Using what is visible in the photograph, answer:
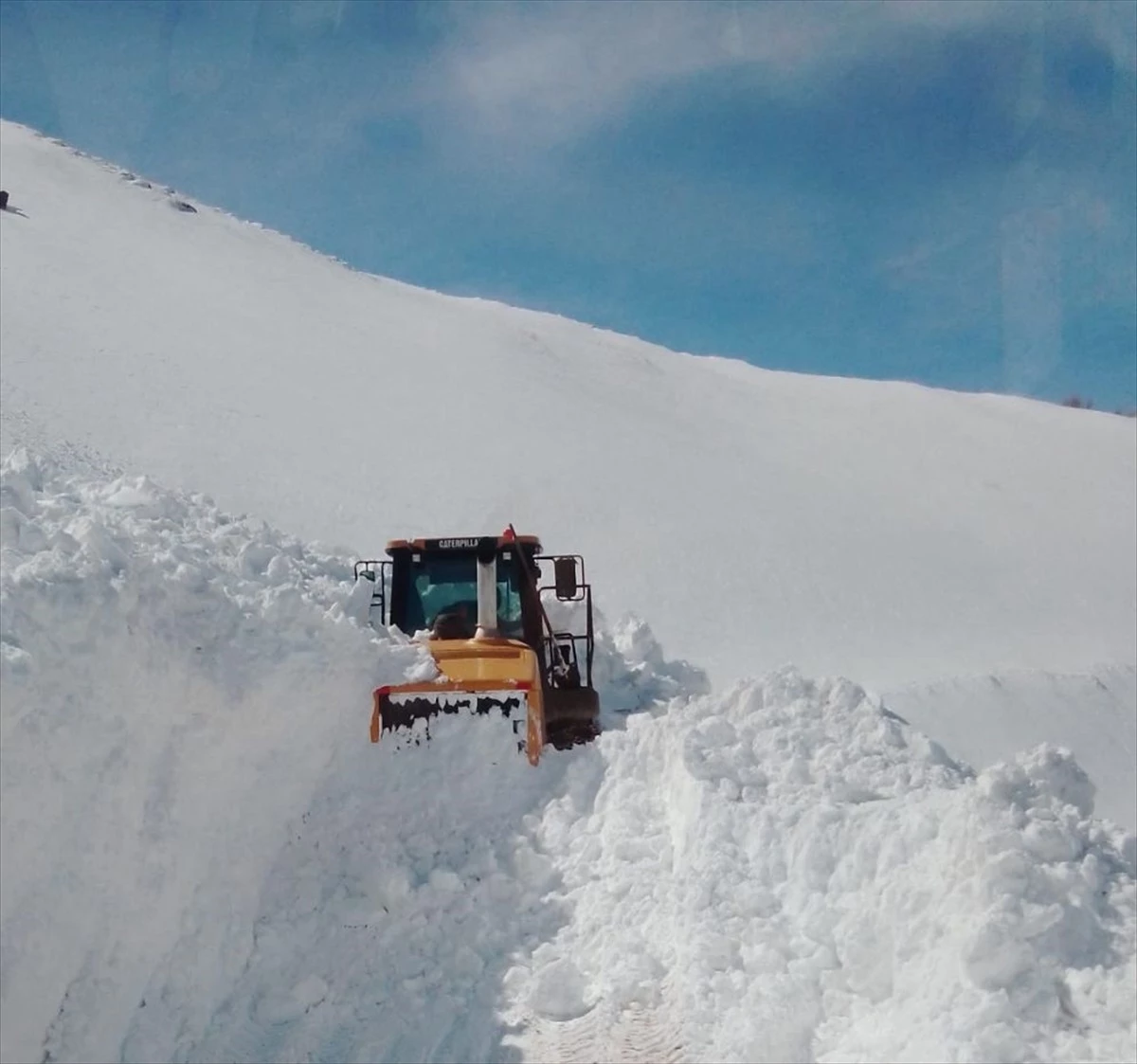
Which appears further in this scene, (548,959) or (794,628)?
(794,628)

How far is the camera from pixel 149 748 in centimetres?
574

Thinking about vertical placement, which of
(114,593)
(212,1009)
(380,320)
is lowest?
(212,1009)

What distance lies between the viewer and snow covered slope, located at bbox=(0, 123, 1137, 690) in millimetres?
18031

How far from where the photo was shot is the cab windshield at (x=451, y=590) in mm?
8805

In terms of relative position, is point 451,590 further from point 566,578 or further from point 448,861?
point 448,861

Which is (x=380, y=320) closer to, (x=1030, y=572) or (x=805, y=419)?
(x=805, y=419)

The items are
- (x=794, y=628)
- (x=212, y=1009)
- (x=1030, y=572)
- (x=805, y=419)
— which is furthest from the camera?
(x=805, y=419)

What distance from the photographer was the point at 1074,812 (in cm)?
513

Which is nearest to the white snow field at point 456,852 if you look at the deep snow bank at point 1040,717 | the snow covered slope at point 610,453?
the deep snow bank at point 1040,717

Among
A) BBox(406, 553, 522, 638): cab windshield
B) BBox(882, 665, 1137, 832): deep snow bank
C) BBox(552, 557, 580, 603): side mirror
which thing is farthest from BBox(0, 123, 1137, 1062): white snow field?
BBox(552, 557, 580, 603): side mirror

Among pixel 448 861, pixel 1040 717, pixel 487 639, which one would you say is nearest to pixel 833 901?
pixel 448 861

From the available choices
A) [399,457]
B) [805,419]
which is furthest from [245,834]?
[805,419]

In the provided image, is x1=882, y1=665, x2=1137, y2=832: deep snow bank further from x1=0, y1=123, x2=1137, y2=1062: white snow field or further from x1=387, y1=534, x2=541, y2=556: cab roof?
x1=387, y1=534, x2=541, y2=556: cab roof

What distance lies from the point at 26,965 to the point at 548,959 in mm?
2208
